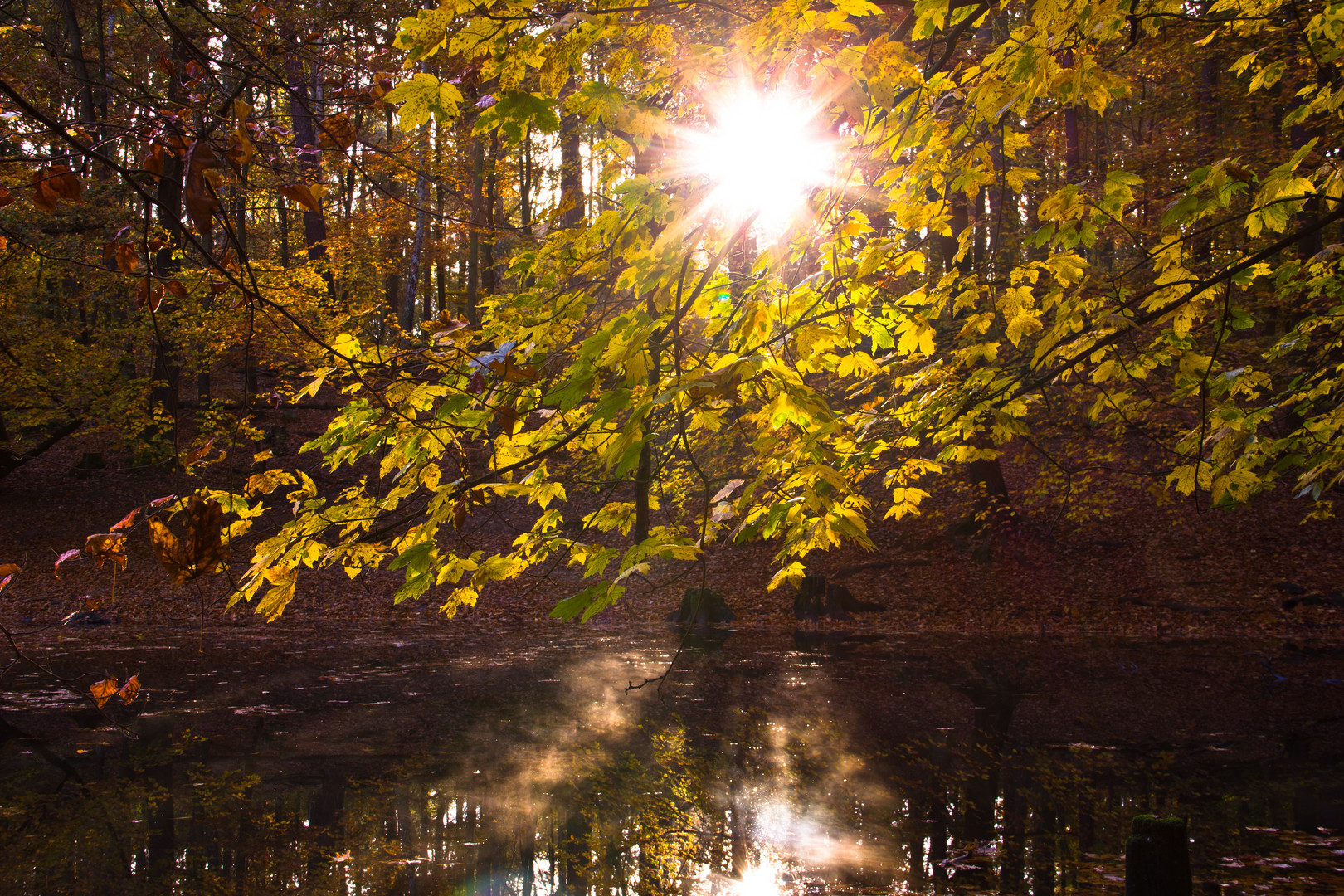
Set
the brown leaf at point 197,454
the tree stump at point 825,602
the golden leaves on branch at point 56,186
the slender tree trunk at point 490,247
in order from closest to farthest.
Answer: the golden leaves on branch at point 56,186 < the brown leaf at point 197,454 < the tree stump at point 825,602 < the slender tree trunk at point 490,247

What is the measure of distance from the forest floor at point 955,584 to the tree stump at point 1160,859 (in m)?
11.2

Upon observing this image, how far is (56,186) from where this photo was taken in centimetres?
218

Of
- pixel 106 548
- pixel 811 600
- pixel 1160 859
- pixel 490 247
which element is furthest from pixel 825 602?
pixel 490 247

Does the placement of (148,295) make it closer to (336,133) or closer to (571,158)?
(336,133)

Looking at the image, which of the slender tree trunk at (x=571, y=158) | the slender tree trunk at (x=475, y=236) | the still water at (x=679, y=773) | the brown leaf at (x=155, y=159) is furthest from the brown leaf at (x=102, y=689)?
the slender tree trunk at (x=475, y=236)

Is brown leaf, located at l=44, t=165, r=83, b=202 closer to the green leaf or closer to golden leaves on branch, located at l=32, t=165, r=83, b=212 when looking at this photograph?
golden leaves on branch, located at l=32, t=165, r=83, b=212

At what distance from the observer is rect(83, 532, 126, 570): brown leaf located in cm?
234

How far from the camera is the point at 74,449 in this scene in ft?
79.2

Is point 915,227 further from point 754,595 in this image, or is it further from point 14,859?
point 754,595

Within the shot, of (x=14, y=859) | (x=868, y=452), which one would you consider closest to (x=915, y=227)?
(x=868, y=452)

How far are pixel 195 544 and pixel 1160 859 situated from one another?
4.19 m

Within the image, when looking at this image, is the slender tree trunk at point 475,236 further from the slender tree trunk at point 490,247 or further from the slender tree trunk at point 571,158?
the slender tree trunk at point 571,158

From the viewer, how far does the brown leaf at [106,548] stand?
2344 millimetres

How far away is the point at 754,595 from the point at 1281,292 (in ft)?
44.0
